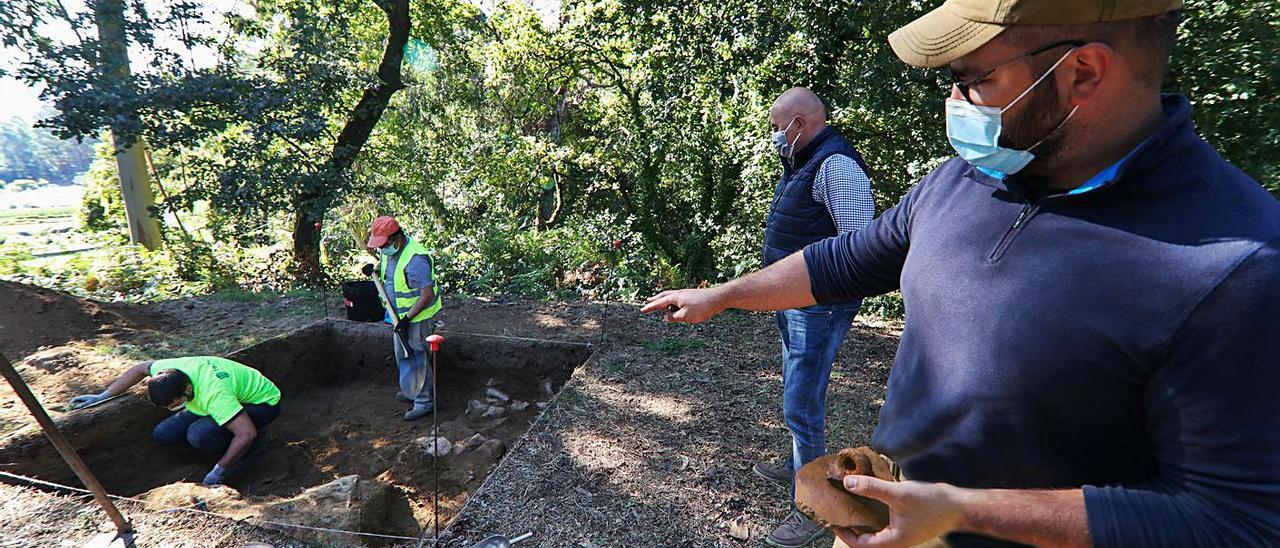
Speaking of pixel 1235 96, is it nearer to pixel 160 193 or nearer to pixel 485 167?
pixel 485 167

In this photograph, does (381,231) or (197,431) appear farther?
(381,231)

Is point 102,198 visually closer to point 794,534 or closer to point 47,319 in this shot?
point 47,319

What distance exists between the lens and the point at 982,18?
42.0 inches

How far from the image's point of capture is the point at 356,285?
6777mm

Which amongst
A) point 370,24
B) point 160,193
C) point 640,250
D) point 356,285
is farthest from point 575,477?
point 160,193

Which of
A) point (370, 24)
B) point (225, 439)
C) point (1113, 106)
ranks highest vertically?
point (370, 24)

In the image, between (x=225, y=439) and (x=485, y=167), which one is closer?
(x=225, y=439)

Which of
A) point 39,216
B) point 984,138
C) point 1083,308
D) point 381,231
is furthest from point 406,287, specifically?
point 39,216

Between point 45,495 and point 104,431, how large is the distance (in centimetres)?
118

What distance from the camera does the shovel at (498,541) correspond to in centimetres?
297

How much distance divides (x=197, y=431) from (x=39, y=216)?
1824 cm

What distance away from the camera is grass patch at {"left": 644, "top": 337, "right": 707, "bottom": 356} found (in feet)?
18.6

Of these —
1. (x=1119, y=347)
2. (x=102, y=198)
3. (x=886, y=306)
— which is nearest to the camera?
(x=1119, y=347)

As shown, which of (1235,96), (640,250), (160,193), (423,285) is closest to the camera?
(1235,96)
